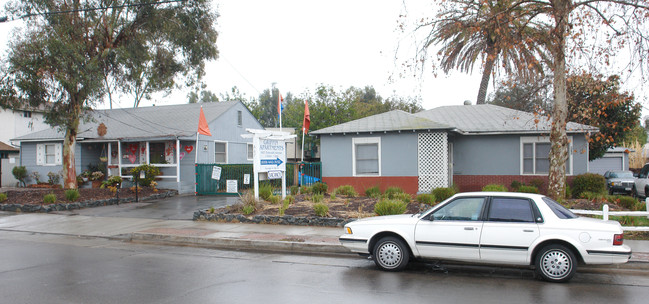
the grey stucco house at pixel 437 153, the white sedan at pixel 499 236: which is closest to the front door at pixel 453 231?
the white sedan at pixel 499 236

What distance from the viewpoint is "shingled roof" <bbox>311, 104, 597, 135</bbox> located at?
62.0 ft

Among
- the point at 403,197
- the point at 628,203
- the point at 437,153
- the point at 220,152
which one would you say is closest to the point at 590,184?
the point at 628,203

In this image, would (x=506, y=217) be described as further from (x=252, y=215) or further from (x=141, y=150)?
(x=141, y=150)

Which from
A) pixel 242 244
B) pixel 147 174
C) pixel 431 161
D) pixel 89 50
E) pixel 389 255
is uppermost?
pixel 89 50

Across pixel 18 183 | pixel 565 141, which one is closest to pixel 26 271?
pixel 565 141

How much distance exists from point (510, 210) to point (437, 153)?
452 inches

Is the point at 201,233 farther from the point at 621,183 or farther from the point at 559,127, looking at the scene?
the point at 621,183

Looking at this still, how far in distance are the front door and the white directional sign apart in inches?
321

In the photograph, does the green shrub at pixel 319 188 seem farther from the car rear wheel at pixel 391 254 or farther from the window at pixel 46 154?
the window at pixel 46 154

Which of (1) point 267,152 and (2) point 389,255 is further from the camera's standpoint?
(1) point 267,152

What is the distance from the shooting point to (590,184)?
55.8 feet

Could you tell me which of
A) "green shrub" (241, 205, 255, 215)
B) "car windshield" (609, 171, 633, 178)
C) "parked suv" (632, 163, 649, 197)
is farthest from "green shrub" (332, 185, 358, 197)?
"car windshield" (609, 171, 633, 178)

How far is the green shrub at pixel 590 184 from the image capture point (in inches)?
668

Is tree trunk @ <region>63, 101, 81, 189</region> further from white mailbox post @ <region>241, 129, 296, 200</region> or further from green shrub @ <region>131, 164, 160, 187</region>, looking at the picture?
white mailbox post @ <region>241, 129, 296, 200</region>
